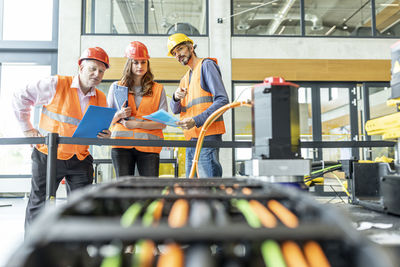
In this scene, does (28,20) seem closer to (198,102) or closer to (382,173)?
(198,102)

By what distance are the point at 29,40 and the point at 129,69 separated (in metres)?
5.58

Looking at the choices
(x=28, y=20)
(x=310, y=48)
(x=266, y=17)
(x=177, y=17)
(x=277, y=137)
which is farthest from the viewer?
(x=266, y=17)

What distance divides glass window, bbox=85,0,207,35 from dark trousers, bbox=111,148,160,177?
5.21 meters

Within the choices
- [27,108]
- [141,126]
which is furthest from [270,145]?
[27,108]

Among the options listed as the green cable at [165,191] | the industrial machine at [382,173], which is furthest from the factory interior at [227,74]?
the green cable at [165,191]

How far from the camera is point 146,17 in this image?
22.5 ft

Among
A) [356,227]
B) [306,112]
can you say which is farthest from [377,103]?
[356,227]

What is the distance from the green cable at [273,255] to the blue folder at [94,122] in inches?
63.2

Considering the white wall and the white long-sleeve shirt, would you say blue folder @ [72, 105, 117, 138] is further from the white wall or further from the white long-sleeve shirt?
the white wall

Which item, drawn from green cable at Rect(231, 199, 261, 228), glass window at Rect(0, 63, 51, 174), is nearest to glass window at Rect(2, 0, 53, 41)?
glass window at Rect(0, 63, 51, 174)

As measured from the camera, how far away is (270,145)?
127cm

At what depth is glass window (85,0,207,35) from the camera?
6836 millimetres

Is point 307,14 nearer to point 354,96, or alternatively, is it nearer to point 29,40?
point 354,96

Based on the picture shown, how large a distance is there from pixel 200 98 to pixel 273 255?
2012 mm
